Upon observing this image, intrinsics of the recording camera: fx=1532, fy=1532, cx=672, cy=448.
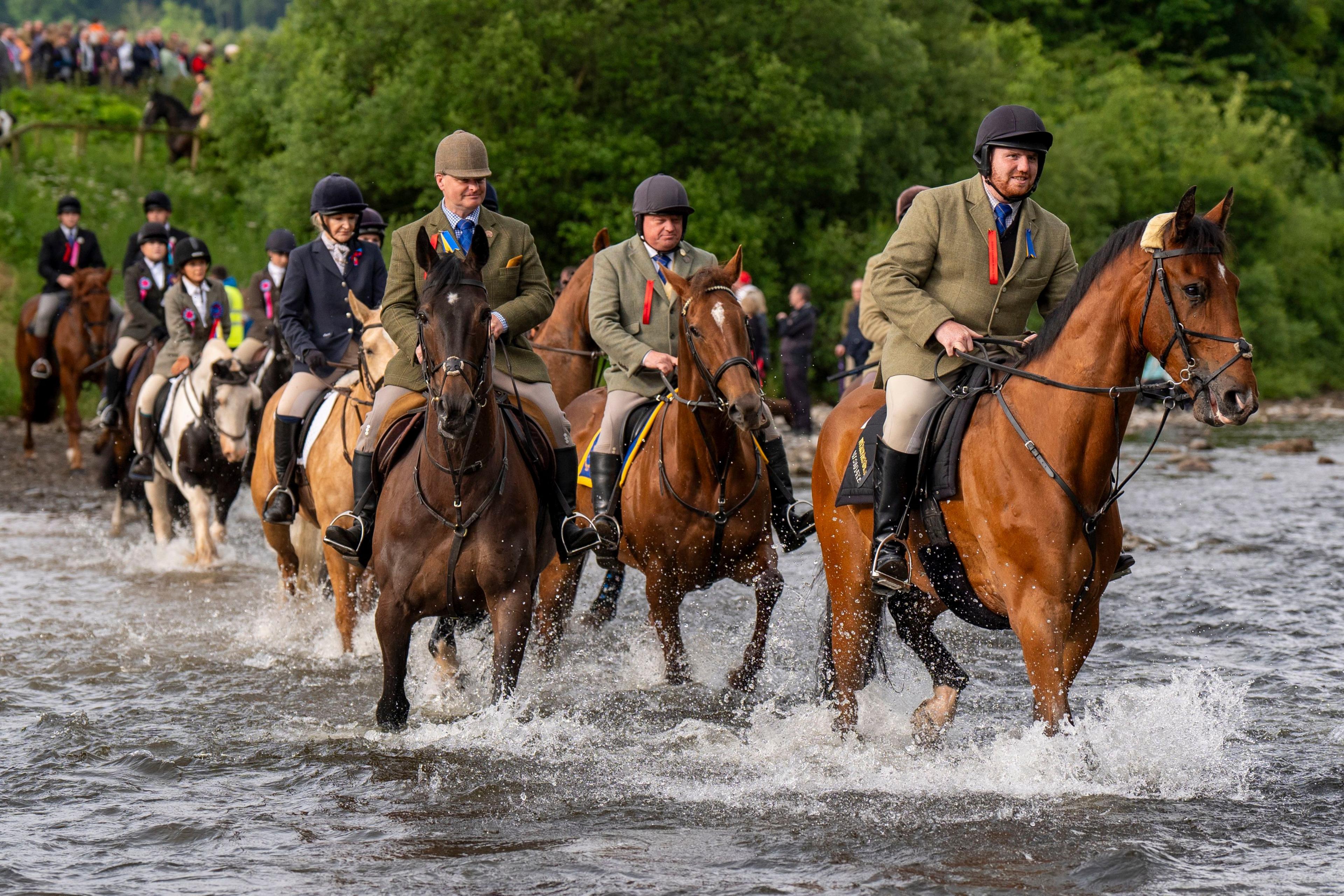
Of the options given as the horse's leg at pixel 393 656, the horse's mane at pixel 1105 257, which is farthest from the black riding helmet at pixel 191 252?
the horse's mane at pixel 1105 257

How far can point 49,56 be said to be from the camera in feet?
137

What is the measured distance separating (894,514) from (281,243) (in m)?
9.04

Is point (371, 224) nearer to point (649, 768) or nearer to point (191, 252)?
point (191, 252)

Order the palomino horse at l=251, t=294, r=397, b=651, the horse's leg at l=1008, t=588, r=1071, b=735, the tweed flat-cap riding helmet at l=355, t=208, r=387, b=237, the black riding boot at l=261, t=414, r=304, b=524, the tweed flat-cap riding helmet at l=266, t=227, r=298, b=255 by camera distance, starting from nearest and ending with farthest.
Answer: the horse's leg at l=1008, t=588, r=1071, b=735, the palomino horse at l=251, t=294, r=397, b=651, the black riding boot at l=261, t=414, r=304, b=524, the tweed flat-cap riding helmet at l=355, t=208, r=387, b=237, the tweed flat-cap riding helmet at l=266, t=227, r=298, b=255

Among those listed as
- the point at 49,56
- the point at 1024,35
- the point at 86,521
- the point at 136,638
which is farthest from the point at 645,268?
the point at 1024,35

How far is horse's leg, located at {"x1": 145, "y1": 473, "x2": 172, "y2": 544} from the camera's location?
1534cm

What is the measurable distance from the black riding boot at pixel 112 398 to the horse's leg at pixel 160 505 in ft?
5.70

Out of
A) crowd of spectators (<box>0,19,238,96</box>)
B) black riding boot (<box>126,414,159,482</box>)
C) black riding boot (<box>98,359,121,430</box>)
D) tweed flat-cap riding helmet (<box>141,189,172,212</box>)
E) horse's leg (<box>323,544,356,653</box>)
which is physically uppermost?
crowd of spectators (<box>0,19,238,96</box>)

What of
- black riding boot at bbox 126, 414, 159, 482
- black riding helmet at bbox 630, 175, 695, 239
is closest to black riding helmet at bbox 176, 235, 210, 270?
black riding boot at bbox 126, 414, 159, 482

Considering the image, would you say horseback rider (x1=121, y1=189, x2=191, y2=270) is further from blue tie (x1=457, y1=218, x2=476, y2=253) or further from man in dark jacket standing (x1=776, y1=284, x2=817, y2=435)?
man in dark jacket standing (x1=776, y1=284, x2=817, y2=435)

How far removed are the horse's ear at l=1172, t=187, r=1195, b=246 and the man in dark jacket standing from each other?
21.3m

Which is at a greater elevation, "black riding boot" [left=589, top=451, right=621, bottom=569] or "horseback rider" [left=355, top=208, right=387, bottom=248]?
"horseback rider" [left=355, top=208, right=387, bottom=248]

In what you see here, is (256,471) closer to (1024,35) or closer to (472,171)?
(472,171)

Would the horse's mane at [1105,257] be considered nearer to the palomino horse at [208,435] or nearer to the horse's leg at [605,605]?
the horse's leg at [605,605]
